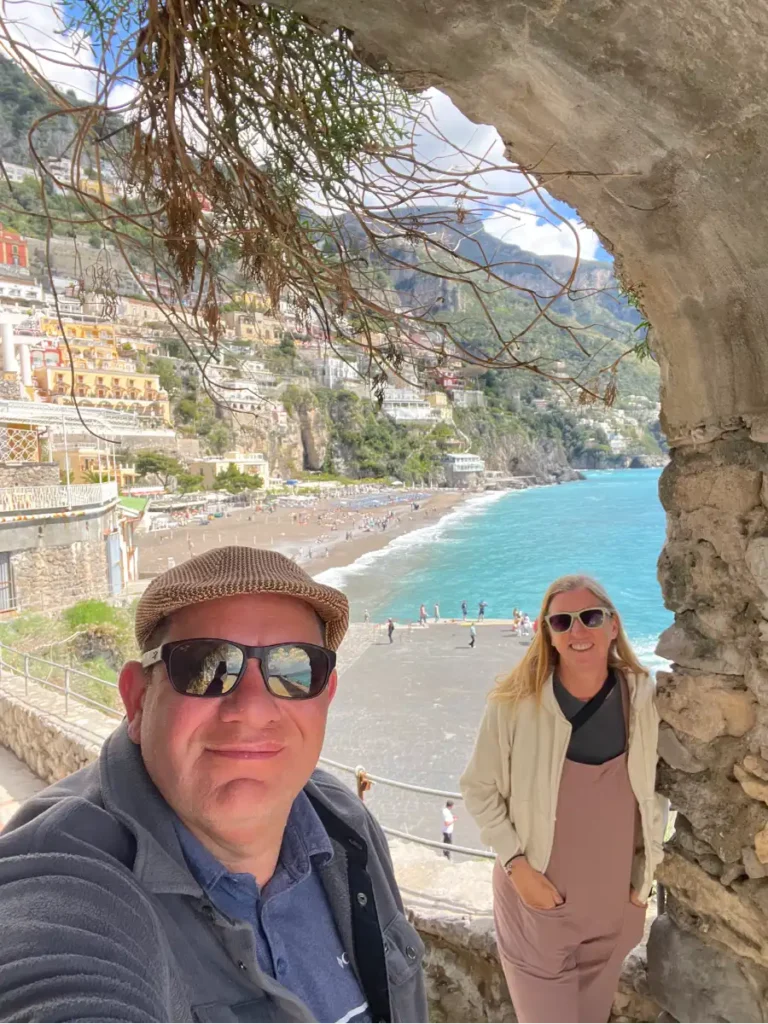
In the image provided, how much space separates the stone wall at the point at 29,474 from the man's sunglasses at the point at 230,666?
18403 millimetres

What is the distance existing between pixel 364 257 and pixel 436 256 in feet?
0.59

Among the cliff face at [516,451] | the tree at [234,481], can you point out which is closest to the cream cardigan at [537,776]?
the tree at [234,481]

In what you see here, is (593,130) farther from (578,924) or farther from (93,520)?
(93,520)

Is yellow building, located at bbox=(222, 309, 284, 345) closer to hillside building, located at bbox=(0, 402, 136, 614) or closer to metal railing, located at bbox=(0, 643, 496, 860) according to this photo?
metal railing, located at bbox=(0, 643, 496, 860)

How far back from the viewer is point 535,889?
5.77ft

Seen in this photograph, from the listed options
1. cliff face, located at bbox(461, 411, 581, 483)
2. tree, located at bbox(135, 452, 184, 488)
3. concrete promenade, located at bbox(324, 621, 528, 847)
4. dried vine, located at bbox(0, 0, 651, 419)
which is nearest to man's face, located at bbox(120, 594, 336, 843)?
dried vine, located at bbox(0, 0, 651, 419)

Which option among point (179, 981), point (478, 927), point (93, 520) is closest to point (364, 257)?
point (179, 981)

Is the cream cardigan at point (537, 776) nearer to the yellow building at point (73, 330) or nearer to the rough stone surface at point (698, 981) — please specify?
the rough stone surface at point (698, 981)

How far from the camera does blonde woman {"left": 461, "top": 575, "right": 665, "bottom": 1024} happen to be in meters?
1.77

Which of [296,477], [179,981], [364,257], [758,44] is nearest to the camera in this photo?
[179,981]

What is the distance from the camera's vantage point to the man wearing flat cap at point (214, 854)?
0.66 m

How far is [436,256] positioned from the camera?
5.27 ft

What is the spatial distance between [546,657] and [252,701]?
3.94 ft

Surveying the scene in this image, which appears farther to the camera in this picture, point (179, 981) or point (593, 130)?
point (593, 130)
